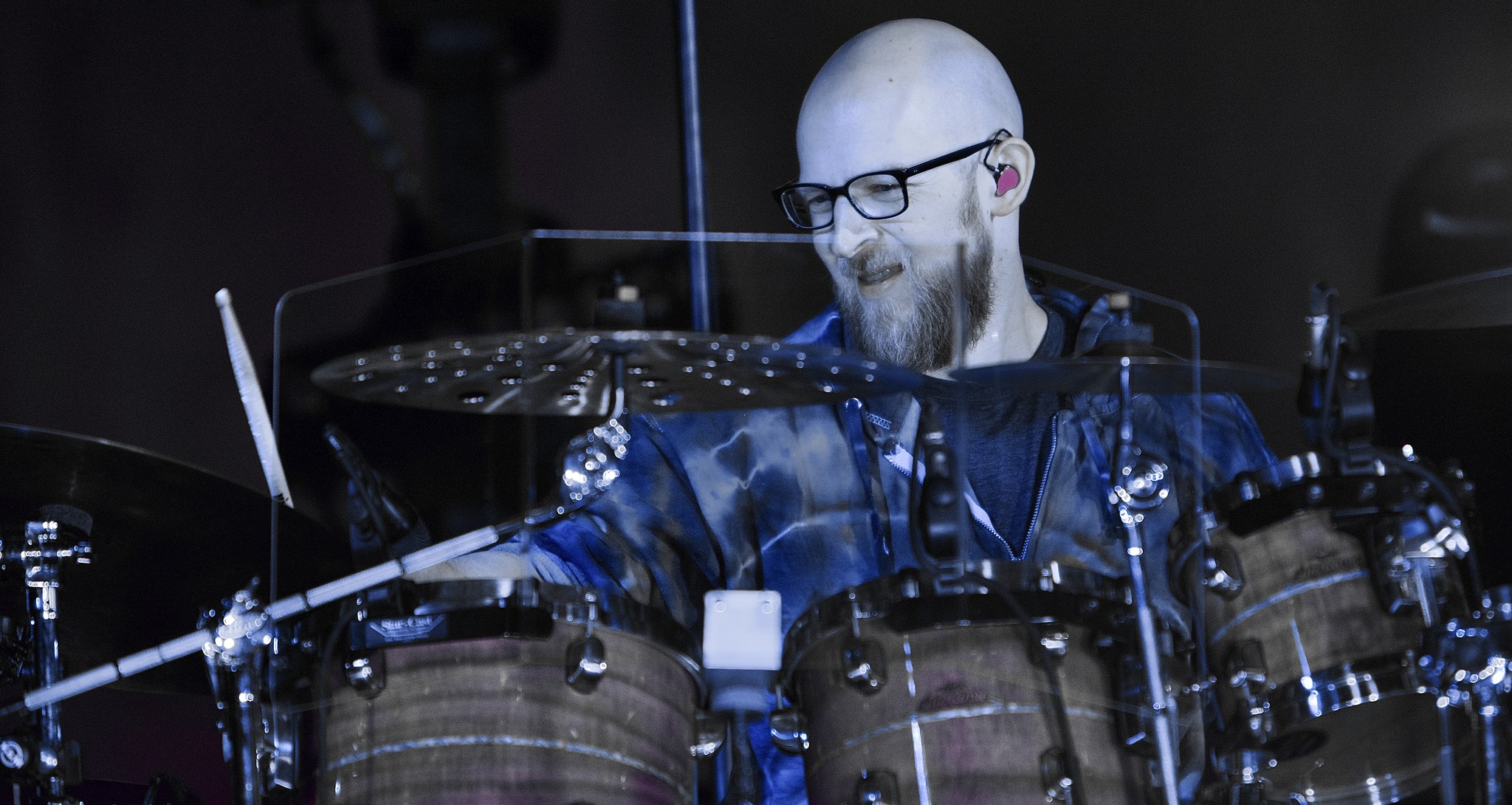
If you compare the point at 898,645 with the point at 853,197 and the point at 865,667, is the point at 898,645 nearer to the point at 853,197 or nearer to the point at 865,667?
the point at 865,667

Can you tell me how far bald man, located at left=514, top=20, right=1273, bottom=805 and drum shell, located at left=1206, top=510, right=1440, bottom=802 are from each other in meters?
0.08

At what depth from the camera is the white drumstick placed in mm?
1785

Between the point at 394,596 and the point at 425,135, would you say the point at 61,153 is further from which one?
the point at 394,596

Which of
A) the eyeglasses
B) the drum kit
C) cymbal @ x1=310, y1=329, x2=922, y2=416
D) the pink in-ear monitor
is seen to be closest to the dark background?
the pink in-ear monitor

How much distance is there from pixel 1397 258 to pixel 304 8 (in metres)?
1.91

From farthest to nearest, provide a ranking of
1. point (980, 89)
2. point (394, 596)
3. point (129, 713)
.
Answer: point (129, 713) < point (980, 89) < point (394, 596)

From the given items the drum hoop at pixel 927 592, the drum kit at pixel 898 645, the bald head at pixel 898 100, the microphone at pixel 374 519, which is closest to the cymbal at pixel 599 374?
the drum kit at pixel 898 645

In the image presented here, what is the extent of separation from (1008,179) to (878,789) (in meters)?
1.18

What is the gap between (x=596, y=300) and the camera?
149cm

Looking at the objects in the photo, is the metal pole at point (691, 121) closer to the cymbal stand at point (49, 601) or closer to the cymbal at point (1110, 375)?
the cymbal at point (1110, 375)

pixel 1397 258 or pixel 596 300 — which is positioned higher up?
pixel 1397 258

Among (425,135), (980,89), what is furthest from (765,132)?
(425,135)

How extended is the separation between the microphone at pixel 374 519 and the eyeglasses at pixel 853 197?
62 cm

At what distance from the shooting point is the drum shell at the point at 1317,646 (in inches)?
62.4
